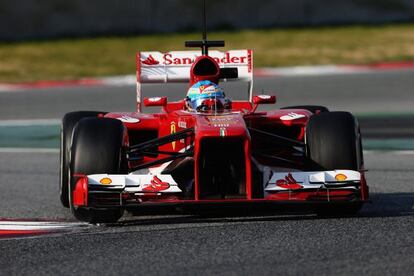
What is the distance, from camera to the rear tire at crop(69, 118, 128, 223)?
834 centimetres

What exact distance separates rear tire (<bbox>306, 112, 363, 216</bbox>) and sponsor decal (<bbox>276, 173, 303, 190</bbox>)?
36cm

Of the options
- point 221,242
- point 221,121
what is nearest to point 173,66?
point 221,121

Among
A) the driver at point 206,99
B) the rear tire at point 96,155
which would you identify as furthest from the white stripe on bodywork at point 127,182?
the driver at point 206,99

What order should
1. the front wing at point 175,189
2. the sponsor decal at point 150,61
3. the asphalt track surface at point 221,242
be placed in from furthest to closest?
the sponsor decal at point 150,61 < the front wing at point 175,189 < the asphalt track surface at point 221,242

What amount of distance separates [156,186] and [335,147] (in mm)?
1371

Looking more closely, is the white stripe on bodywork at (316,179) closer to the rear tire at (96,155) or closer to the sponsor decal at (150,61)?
the rear tire at (96,155)

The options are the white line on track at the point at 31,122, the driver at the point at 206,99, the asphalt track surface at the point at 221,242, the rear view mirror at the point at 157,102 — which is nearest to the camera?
the asphalt track surface at the point at 221,242

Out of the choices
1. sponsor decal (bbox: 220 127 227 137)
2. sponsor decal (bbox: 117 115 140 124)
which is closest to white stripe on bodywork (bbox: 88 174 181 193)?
sponsor decal (bbox: 220 127 227 137)

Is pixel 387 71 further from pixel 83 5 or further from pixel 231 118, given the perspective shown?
pixel 231 118

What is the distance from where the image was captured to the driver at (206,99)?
374 inches

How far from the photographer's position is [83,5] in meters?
24.3

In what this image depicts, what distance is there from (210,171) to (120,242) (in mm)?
1286

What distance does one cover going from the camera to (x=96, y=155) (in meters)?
8.34

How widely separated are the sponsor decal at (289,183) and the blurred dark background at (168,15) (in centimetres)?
1649
